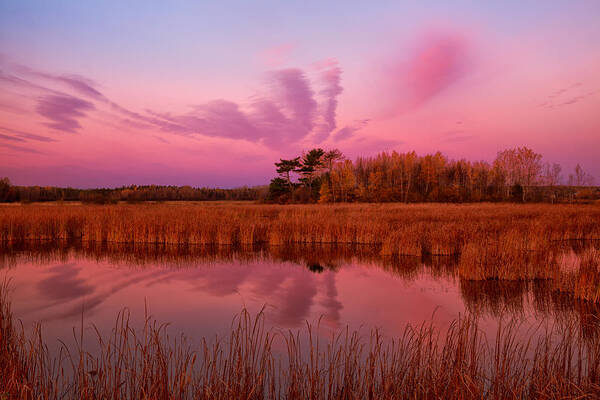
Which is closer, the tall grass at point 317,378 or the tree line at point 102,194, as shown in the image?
the tall grass at point 317,378

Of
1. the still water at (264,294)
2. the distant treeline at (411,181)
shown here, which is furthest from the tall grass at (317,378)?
the distant treeline at (411,181)

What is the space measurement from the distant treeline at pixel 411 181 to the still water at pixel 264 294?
38010mm

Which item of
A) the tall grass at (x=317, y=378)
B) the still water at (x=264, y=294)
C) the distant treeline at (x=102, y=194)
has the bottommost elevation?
the still water at (x=264, y=294)

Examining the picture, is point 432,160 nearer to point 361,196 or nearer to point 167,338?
point 361,196

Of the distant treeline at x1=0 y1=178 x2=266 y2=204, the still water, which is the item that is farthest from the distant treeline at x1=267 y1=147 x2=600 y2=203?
the still water

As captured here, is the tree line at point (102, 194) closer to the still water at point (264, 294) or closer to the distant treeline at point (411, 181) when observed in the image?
the distant treeline at point (411, 181)

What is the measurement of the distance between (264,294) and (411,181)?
6186 cm

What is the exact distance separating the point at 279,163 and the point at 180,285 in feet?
150

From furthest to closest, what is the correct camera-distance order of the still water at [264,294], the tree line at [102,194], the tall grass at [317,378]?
the tree line at [102,194], the still water at [264,294], the tall grass at [317,378]

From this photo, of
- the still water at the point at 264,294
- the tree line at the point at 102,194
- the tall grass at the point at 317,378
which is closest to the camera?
the tall grass at the point at 317,378

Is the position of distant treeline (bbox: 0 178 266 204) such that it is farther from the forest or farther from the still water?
the still water

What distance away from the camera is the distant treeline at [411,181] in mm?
54094

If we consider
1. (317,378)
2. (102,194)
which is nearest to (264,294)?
(317,378)

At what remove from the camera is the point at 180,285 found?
9.84 m
